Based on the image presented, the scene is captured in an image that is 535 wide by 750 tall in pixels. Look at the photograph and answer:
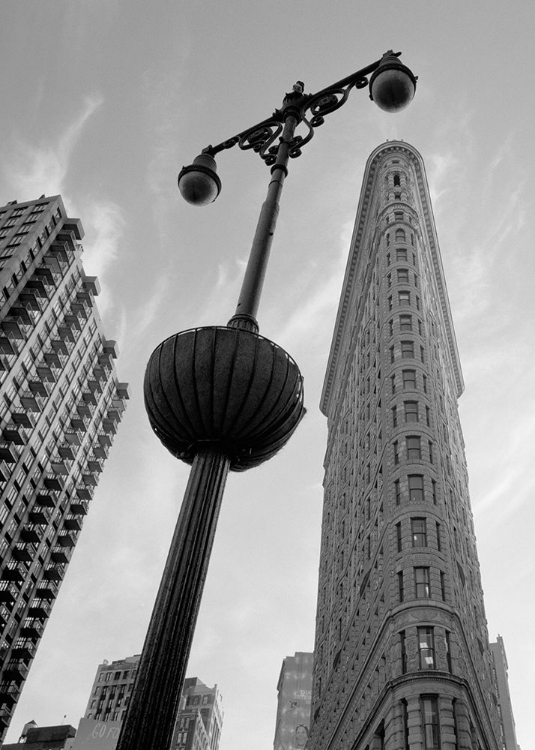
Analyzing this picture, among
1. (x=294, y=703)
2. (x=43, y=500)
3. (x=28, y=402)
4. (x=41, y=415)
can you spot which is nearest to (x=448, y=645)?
(x=43, y=500)

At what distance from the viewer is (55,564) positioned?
75750 mm

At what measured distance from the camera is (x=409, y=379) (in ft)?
180

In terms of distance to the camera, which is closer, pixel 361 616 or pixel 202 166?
pixel 202 166

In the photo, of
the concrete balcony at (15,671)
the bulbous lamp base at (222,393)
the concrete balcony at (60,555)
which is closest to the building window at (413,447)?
the bulbous lamp base at (222,393)

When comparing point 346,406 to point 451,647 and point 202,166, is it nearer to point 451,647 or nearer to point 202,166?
point 451,647

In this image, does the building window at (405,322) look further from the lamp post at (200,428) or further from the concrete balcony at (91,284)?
the lamp post at (200,428)

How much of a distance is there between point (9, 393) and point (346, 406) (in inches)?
1544

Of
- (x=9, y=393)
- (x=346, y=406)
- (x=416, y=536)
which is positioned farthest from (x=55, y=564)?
(x=416, y=536)

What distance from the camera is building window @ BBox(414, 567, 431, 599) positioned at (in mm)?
40344

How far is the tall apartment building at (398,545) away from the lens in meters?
37.1

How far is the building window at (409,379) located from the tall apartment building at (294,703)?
83.1 metres

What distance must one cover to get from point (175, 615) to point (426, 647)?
35.6 metres

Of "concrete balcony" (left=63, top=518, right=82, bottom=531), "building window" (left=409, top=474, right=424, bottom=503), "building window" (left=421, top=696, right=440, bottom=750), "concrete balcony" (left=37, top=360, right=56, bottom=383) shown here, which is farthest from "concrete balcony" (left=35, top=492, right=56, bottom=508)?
"building window" (left=421, top=696, right=440, bottom=750)

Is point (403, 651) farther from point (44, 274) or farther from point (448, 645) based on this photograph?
point (44, 274)
